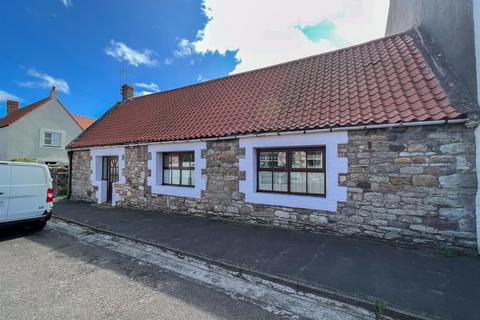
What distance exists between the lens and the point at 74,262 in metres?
4.52

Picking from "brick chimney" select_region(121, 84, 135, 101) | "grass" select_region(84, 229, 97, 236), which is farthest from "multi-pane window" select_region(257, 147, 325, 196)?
"brick chimney" select_region(121, 84, 135, 101)

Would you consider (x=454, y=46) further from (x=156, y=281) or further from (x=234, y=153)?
(x=156, y=281)

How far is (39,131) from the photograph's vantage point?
19625mm

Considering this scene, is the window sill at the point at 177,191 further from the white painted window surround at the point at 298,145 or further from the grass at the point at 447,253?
the grass at the point at 447,253

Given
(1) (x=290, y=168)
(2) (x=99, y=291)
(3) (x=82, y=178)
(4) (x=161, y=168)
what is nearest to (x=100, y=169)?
(3) (x=82, y=178)

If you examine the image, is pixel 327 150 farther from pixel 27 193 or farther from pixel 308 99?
pixel 27 193

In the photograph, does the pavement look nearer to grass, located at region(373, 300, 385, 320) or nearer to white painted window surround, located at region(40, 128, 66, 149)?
grass, located at region(373, 300, 385, 320)

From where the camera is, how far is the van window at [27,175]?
5.92m

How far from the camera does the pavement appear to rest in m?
3.08

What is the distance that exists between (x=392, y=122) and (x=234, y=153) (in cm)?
401

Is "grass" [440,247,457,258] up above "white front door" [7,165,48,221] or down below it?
below

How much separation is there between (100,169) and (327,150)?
10149 millimetres

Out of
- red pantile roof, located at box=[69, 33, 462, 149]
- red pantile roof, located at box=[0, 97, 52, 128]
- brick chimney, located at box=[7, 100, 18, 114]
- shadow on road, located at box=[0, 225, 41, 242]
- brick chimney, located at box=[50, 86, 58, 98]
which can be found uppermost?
brick chimney, located at box=[50, 86, 58, 98]

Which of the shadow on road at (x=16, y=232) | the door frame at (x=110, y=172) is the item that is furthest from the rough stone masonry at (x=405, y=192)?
the door frame at (x=110, y=172)
